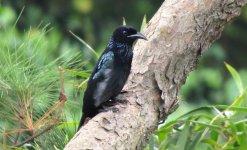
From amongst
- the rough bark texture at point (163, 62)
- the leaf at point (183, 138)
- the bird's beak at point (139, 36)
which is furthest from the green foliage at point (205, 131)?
the bird's beak at point (139, 36)

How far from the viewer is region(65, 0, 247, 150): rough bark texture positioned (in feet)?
8.89

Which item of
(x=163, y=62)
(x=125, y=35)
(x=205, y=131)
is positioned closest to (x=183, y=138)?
(x=205, y=131)

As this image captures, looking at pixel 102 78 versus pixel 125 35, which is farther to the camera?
pixel 125 35

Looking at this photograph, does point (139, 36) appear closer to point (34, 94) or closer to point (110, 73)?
point (110, 73)

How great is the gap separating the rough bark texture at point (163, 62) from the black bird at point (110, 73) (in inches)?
1.2

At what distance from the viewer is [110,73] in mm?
3057

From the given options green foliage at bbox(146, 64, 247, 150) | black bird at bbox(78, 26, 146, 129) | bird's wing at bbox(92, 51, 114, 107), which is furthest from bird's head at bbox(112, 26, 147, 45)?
green foliage at bbox(146, 64, 247, 150)

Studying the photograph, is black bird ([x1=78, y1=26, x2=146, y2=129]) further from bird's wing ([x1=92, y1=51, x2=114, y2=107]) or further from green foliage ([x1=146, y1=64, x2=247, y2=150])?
green foliage ([x1=146, y1=64, x2=247, y2=150])

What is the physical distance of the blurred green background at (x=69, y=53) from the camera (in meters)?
2.87

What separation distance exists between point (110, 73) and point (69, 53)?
0.18m

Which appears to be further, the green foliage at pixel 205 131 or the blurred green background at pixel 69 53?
the green foliage at pixel 205 131

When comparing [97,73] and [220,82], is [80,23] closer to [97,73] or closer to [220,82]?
[220,82]

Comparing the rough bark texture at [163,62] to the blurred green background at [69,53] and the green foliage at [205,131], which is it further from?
the blurred green background at [69,53]

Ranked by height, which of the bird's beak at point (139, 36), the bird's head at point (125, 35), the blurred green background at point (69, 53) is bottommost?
the blurred green background at point (69, 53)
